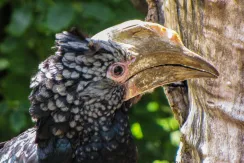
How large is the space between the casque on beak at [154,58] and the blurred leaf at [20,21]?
1621mm

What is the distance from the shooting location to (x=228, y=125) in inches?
105

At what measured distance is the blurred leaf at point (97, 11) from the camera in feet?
13.6

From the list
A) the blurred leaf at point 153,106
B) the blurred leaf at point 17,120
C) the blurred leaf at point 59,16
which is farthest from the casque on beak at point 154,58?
the blurred leaf at point 153,106

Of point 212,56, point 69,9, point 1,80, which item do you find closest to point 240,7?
point 212,56

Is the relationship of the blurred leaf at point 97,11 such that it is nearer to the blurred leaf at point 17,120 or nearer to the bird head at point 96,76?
the blurred leaf at point 17,120

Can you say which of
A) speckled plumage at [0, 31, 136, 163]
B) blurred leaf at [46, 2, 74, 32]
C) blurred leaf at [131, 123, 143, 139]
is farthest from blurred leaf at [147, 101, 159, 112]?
speckled plumage at [0, 31, 136, 163]

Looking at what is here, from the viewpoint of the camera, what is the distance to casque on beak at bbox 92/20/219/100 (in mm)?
2580

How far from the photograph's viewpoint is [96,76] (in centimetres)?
272

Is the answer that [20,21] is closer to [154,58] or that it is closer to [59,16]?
[59,16]

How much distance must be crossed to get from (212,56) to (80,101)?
54 centimetres

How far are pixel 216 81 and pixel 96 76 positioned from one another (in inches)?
18.0

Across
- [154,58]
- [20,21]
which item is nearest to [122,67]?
[154,58]

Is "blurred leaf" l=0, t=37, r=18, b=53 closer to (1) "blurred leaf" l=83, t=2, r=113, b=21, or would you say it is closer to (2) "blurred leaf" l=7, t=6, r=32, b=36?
(2) "blurred leaf" l=7, t=6, r=32, b=36

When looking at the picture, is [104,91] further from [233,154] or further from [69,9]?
[69,9]
